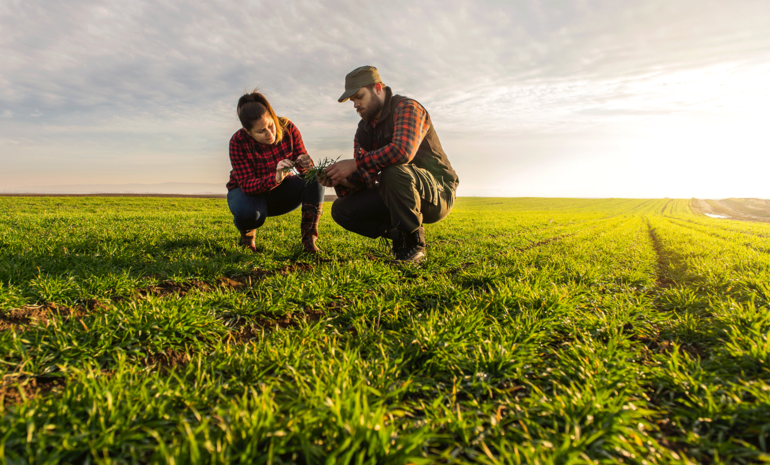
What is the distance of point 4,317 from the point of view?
2406mm

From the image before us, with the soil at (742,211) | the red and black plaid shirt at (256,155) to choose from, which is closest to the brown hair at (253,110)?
the red and black plaid shirt at (256,155)

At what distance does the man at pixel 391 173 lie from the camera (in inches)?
164

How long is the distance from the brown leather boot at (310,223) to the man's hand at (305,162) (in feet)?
2.09

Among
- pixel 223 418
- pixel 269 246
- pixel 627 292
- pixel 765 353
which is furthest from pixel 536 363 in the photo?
pixel 269 246

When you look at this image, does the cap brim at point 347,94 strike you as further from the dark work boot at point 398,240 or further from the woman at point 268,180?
the dark work boot at point 398,240

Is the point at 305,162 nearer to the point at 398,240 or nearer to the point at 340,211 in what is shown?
the point at 340,211

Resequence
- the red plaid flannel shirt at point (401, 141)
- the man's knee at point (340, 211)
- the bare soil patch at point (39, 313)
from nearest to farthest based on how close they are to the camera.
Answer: the bare soil patch at point (39, 313)
the red plaid flannel shirt at point (401, 141)
the man's knee at point (340, 211)

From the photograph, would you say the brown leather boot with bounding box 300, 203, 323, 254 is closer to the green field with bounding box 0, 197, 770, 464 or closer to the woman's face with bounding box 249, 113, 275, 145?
the woman's face with bounding box 249, 113, 275, 145

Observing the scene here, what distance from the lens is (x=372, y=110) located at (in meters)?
4.44

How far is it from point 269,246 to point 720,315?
17.9 ft

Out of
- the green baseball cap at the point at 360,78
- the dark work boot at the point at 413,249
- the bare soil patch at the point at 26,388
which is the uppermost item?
the green baseball cap at the point at 360,78

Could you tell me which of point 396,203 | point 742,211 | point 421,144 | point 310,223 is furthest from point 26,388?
point 742,211

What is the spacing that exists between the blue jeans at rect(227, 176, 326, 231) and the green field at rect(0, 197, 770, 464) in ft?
5.28

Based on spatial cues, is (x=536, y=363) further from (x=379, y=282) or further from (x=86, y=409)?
(x=86, y=409)
